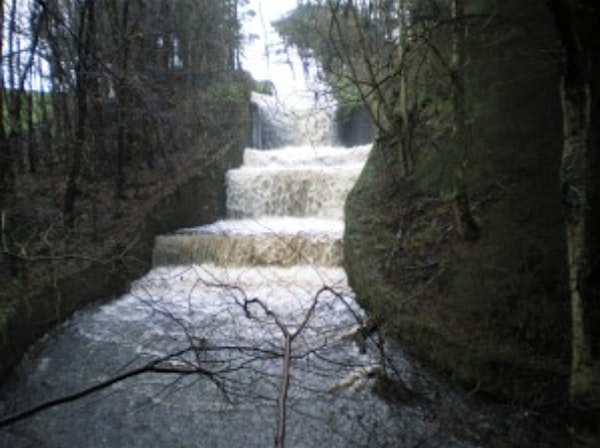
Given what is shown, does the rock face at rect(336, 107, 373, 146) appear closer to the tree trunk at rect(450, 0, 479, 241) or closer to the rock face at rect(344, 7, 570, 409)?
the rock face at rect(344, 7, 570, 409)

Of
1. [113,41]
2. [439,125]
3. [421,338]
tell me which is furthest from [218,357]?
[113,41]

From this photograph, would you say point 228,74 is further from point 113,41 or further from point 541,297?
point 541,297

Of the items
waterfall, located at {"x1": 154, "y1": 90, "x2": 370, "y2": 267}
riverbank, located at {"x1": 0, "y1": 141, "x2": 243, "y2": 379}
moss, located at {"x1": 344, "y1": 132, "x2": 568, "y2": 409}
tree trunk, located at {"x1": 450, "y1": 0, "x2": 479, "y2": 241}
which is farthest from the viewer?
waterfall, located at {"x1": 154, "y1": 90, "x2": 370, "y2": 267}

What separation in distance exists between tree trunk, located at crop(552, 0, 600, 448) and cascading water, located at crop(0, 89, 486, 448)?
1.22 meters

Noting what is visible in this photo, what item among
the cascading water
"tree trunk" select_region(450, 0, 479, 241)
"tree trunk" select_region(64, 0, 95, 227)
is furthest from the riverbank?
"tree trunk" select_region(450, 0, 479, 241)

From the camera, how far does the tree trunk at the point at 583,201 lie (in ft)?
12.6

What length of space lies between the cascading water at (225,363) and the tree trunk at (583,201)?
1222mm

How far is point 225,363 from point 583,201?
153 inches

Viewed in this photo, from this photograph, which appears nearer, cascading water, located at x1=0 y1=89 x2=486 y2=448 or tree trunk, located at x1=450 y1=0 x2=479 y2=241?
cascading water, located at x1=0 y1=89 x2=486 y2=448

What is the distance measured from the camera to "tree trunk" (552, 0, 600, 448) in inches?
152

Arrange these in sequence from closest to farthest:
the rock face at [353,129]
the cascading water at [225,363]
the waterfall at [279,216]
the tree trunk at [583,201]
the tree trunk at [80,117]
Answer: the tree trunk at [583,201]
the cascading water at [225,363]
the tree trunk at [80,117]
the waterfall at [279,216]
the rock face at [353,129]

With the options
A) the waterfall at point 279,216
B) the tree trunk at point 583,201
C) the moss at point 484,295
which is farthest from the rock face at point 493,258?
the tree trunk at point 583,201

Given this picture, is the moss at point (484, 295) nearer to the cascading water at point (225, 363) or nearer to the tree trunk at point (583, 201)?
the cascading water at point (225, 363)

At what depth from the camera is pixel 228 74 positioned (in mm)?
17906
